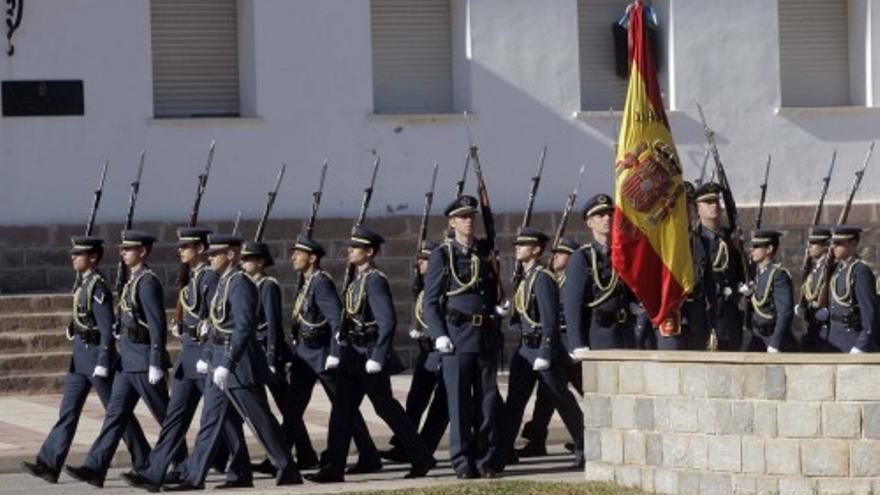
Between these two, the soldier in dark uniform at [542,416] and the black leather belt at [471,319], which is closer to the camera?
the black leather belt at [471,319]

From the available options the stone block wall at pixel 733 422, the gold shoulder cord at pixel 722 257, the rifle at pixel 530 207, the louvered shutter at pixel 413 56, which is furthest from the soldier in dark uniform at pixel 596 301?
the louvered shutter at pixel 413 56

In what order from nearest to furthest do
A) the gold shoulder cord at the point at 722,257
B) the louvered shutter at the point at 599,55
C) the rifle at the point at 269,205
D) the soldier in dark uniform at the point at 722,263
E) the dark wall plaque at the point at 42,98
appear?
the soldier in dark uniform at the point at 722,263 < the gold shoulder cord at the point at 722,257 < the rifle at the point at 269,205 < the dark wall plaque at the point at 42,98 < the louvered shutter at the point at 599,55

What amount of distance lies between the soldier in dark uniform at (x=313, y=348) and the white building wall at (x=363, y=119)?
7.78 meters

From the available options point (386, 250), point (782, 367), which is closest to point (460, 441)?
point (782, 367)

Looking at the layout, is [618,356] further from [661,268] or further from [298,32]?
[298,32]

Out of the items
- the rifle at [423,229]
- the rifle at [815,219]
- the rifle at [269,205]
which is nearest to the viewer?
the rifle at [423,229]

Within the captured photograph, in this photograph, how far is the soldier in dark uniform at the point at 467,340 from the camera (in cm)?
1758

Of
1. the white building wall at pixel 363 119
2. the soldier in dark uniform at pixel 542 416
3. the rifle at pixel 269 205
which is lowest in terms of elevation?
the soldier in dark uniform at pixel 542 416

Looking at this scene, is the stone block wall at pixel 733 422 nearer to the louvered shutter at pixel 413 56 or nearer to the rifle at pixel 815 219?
the rifle at pixel 815 219

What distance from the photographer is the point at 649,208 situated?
57.9ft

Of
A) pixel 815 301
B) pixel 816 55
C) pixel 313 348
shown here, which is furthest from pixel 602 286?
pixel 816 55

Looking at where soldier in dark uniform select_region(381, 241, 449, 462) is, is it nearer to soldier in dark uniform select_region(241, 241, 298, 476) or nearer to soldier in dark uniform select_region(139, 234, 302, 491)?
soldier in dark uniform select_region(241, 241, 298, 476)

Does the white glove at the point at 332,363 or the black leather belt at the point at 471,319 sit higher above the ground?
the black leather belt at the point at 471,319

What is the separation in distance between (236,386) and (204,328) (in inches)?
23.8
